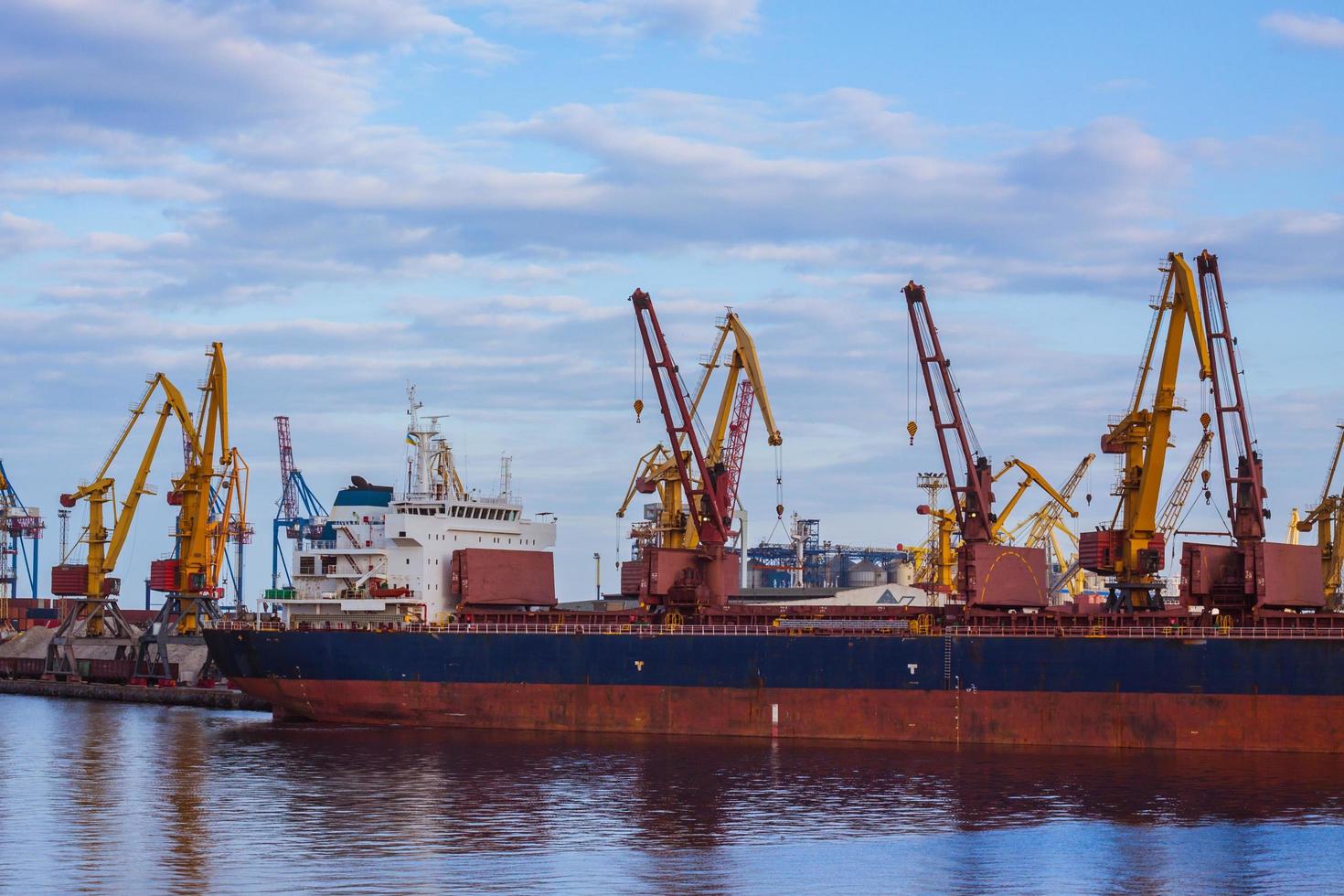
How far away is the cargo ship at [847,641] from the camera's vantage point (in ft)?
137

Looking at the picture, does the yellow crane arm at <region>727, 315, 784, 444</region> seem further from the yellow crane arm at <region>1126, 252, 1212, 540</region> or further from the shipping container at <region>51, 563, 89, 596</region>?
the shipping container at <region>51, 563, 89, 596</region>

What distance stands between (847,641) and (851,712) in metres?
1.93

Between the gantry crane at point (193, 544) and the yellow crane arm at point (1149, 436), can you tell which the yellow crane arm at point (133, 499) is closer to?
the gantry crane at point (193, 544)

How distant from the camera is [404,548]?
172 ft

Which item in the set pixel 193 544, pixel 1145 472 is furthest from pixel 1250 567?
pixel 193 544

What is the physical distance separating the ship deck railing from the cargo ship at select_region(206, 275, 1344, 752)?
0.31ft

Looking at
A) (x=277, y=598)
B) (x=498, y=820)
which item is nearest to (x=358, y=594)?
(x=277, y=598)

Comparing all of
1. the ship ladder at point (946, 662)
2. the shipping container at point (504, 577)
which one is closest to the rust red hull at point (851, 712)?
the ship ladder at point (946, 662)

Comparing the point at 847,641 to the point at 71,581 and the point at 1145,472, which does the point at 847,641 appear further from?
the point at 71,581

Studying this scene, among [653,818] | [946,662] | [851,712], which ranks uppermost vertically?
[946,662]

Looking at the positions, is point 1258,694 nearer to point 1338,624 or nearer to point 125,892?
point 1338,624

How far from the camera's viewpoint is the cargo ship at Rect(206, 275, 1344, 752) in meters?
41.7

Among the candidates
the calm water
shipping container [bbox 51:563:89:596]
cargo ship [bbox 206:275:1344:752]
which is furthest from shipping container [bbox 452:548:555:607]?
shipping container [bbox 51:563:89:596]

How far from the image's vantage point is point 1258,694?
134 feet
